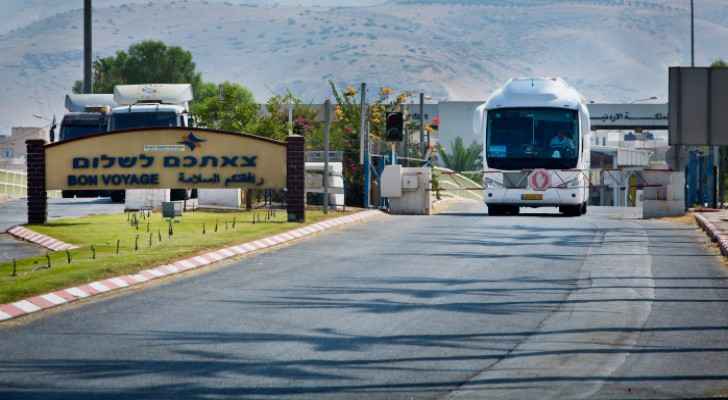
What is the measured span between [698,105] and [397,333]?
22.3 m

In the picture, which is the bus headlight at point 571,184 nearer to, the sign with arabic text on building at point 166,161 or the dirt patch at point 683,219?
the dirt patch at point 683,219

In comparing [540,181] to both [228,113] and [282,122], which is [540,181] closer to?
[228,113]

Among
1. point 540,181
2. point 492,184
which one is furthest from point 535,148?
point 492,184

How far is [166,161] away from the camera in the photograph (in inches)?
1180

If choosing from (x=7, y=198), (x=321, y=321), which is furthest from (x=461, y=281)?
(x=7, y=198)

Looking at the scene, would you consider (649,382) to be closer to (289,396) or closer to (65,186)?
(289,396)

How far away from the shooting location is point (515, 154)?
3784cm

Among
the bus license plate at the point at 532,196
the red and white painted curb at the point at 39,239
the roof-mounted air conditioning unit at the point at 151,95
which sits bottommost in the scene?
the red and white painted curb at the point at 39,239

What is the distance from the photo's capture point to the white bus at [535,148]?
37812mm

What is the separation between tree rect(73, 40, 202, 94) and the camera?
118 metres

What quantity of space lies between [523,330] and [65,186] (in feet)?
61.3

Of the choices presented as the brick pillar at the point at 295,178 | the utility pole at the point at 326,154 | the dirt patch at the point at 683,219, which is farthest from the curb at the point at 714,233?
the utility pole at the point at 326,154

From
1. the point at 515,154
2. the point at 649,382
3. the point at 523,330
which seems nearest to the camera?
the point at 649,382

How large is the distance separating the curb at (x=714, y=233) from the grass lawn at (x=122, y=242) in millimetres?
8251
